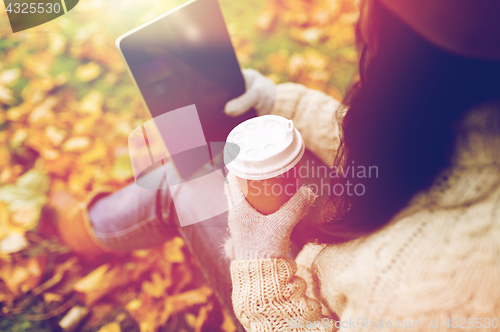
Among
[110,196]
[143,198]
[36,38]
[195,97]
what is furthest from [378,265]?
[36,38]

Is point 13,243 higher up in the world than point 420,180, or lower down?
lower down

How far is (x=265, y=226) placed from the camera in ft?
2.04

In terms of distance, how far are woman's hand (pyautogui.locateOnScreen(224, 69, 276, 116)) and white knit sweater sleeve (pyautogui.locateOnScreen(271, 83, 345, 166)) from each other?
0.09ft

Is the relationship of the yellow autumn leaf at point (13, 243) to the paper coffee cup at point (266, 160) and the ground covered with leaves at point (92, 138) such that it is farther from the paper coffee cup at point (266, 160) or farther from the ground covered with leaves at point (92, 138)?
the paper coffee cup at point (266, 160)

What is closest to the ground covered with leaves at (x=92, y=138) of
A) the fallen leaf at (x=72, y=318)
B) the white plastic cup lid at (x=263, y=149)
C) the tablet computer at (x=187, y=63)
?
the fallen leaf at (x=72, y=318)

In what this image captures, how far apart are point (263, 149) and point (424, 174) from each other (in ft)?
0.93

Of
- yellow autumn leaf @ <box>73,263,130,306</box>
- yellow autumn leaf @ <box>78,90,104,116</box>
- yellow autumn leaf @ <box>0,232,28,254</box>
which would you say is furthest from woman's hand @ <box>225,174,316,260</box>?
yellow autumn leaf @ <box>78,90,104,116</box>

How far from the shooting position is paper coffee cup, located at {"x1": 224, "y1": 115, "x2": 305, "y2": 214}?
54cm

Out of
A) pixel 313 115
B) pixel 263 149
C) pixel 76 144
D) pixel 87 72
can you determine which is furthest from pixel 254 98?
pixel 87 72

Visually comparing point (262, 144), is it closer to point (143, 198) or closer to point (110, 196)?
point (143, 198)

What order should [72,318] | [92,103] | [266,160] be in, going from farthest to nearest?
[92,103] < [72,318] < [266,160]

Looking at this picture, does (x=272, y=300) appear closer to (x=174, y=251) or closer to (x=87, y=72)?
(x=174, y=251)

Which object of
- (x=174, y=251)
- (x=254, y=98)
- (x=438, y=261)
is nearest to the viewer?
(x=438, y=261)

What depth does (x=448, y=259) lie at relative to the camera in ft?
1.37
